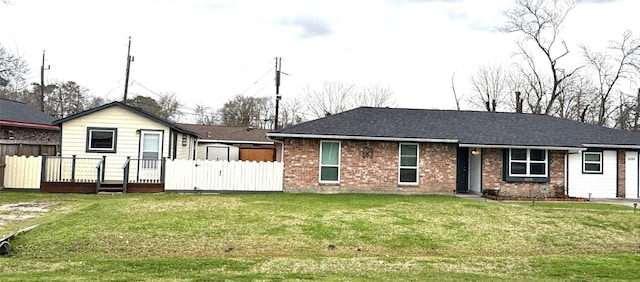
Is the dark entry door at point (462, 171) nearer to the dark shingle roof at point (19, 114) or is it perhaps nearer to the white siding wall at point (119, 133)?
the white siding wall at point (119, 133)

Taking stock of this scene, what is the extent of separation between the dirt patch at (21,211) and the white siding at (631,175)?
68.2 feet

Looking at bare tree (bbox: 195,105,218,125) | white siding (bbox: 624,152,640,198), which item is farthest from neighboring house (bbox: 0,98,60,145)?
white siding (bbox: 624,152,640,198)

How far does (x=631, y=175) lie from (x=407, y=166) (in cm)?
930

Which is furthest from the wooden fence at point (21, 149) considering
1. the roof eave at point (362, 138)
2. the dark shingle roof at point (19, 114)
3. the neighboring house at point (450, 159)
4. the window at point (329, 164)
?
the window at point (329, 164)

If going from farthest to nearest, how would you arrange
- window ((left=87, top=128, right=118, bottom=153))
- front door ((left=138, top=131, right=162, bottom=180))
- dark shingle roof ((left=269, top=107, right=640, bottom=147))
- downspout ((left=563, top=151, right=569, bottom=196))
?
downspout ((left=563, top=151, right=569, bottom=196)) < dark shingle roof ((left=269, top=107, right=640, bottom=147)) < front door ((left=138, top=131, right=162, bottom=180)) < window ((left=87, top=128, right=118, bottom=153))

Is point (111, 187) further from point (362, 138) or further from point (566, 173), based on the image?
point (566, 173)

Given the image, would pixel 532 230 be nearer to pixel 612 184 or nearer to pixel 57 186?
pixel 612 184

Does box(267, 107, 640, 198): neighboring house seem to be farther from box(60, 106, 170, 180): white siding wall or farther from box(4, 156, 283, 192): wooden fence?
box(60, 106, 170, 180): white siding wall

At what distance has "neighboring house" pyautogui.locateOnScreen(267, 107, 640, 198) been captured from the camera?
1816 cm

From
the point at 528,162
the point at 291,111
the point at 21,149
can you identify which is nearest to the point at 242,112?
the point at 291,111

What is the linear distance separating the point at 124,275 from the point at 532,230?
8788 mm

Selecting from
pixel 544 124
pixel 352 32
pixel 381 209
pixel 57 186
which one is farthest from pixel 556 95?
pixel 57 186

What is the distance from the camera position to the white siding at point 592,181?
1912 centimetres

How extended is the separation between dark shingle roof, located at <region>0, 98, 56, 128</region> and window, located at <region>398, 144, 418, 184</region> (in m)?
18.0
